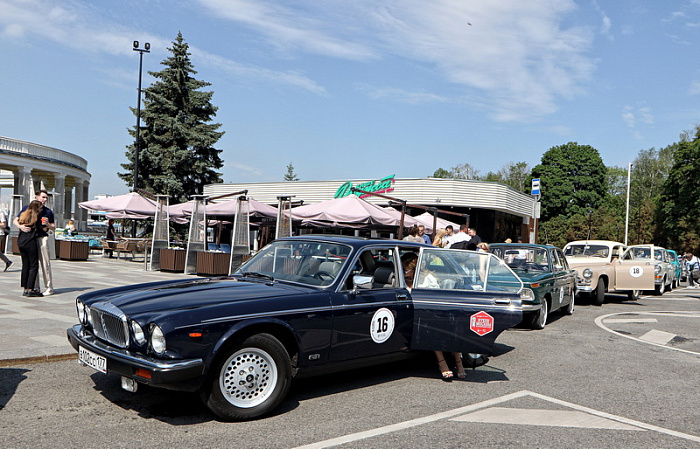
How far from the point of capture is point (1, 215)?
17.0 m

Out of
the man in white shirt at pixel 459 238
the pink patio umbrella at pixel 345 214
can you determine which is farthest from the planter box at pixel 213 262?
the man in white shirt at pixel 459 238

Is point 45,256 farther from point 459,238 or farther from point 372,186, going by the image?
point 372,186

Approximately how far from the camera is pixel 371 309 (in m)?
5.52

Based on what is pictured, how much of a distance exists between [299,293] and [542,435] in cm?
235

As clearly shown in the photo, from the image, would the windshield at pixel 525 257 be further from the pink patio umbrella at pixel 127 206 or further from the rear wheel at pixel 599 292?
the pink patio umbrella at pixel 127 206

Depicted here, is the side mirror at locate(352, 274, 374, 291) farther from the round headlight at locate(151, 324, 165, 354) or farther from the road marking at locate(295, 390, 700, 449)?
the round headlight at locate(151, 324, 165, 354)

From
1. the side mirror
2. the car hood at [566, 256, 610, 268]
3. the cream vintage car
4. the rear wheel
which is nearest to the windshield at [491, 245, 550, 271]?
the cream vintage car

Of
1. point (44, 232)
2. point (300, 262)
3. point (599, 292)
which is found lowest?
point (599, 292)

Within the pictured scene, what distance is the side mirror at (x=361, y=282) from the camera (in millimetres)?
5398

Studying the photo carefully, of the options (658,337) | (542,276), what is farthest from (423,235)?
(658,337)

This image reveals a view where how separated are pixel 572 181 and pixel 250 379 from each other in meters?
64.1

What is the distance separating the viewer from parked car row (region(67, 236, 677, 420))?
4410 millimetres

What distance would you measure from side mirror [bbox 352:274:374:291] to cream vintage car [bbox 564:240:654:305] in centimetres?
1087

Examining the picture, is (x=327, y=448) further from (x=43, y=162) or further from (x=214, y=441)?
(x=43, y=162)
